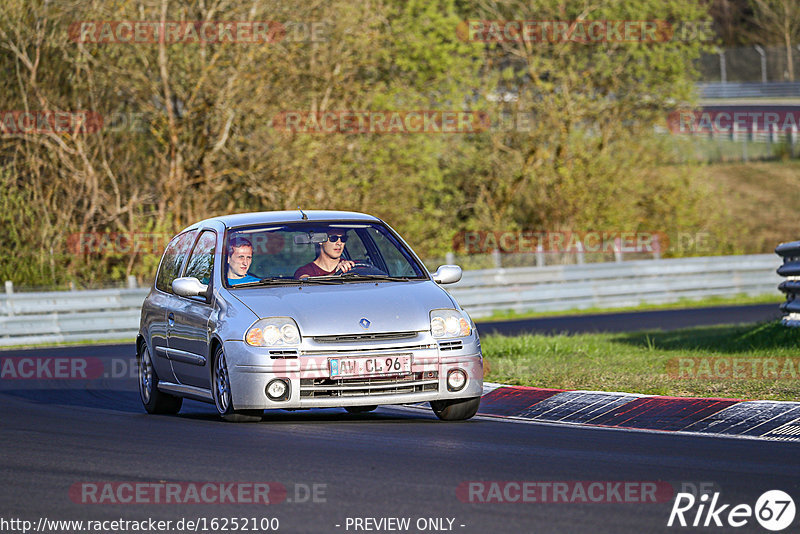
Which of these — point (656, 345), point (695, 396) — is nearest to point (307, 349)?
point (695, 396)

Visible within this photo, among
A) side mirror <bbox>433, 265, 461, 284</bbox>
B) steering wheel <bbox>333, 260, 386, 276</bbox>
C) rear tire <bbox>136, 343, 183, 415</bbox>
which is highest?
steering wheel <bbox>333, 260, 386, 276</bbox>

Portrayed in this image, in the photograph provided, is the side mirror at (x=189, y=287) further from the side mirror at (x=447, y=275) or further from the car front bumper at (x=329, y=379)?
the side mirror at (x=447, y=275)

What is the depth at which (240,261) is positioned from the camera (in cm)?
1053

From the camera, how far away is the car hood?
30.9 feet

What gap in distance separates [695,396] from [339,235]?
121 inches

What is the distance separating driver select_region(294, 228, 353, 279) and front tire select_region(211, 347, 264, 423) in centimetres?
97

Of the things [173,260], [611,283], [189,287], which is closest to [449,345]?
[189,287]

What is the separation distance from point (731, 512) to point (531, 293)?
72.2 ft

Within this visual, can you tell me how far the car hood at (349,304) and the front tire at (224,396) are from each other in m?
0.48

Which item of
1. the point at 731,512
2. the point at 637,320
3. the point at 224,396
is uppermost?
the point at 731,512

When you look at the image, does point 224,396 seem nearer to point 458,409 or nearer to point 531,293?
point 458,409

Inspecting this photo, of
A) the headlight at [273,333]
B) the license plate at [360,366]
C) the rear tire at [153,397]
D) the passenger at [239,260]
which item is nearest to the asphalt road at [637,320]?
the rear tire at [153,397]

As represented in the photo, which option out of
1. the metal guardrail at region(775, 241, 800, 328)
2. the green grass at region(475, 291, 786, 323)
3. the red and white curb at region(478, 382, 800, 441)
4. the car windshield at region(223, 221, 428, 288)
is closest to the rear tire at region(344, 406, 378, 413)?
the red and white curb at region(478, 382, 800, 441)

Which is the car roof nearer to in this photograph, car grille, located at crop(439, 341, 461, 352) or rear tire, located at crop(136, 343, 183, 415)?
rear tire, located at crop(136, 343, 183, 415)
